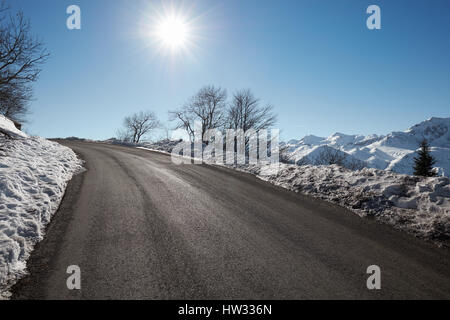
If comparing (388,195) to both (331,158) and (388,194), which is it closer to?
(388,194)

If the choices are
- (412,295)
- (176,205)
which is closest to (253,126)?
(176,205)

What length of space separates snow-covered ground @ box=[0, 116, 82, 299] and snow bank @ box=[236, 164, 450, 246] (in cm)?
685

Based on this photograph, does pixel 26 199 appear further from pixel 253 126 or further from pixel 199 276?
pixel 253 126

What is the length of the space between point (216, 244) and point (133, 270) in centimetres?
133

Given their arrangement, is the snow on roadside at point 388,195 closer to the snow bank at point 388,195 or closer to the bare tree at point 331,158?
the snow bank at point 388,195

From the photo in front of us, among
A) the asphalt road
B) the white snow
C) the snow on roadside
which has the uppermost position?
the white snow

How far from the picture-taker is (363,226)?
484cm

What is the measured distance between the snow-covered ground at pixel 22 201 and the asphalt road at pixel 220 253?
0.63 ft

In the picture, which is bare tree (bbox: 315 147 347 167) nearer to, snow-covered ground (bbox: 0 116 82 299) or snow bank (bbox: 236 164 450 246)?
snow bank (bbox: 236 164 450 246)

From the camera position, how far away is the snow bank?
464cm

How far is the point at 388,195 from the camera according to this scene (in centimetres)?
598

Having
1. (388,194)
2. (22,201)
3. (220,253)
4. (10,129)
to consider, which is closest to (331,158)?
(388,194)

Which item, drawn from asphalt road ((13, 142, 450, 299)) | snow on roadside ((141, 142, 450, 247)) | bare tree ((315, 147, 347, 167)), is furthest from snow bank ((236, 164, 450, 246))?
bare tree ((315, 147, 347, 167))

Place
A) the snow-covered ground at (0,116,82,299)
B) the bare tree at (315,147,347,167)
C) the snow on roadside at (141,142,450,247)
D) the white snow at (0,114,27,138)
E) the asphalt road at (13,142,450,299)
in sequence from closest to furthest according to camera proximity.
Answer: the asphalt road at (13,142,450,299) → the snow-covered ground at (0,116,82,299) → the snow on roadside at (141,142,450,247) → the white snow at (0,114,27,138) → the bare tree at (315,147,347,167)
